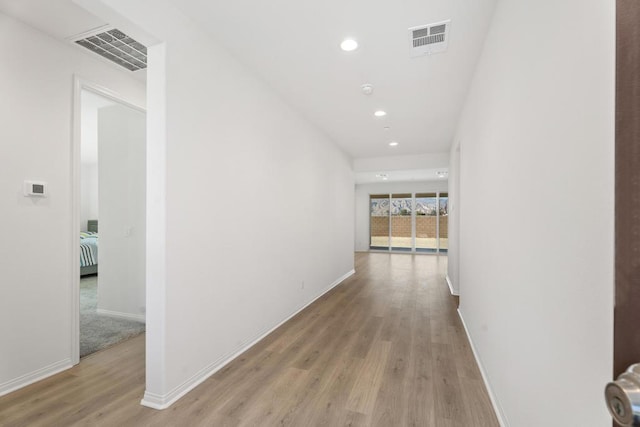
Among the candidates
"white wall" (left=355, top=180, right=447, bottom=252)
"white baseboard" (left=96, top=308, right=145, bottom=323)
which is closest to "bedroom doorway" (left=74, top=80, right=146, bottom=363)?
"white baseboard" (left=96, top=308, right=145, bottom=323)

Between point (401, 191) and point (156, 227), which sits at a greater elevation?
point (401, 191)

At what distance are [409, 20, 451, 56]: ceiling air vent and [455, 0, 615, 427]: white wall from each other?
15.3 inches

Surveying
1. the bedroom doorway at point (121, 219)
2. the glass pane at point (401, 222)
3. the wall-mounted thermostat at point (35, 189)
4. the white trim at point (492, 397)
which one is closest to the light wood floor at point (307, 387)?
the white trim at point (492, 397)

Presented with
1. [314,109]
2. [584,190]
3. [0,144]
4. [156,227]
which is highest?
[314,109]

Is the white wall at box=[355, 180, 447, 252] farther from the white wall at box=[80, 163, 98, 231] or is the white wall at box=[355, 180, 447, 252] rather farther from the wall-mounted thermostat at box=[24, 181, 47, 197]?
the wall-mounted thermostat at box=[24, 181, 47, 197]

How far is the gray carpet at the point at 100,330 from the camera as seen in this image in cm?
295

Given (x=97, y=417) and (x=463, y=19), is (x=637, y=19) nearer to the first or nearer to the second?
(x=463, y=19)

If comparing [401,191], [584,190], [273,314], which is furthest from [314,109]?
[401,191]

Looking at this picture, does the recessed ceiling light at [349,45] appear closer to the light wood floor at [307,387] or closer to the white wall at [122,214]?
the white wall at [122,214]

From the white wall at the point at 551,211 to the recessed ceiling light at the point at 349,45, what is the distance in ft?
3.41

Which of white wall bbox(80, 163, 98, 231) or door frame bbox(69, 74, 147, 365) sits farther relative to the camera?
white wall bbox(80, 163, 98, 231)

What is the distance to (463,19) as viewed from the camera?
7.34ft

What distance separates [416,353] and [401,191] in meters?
9.03

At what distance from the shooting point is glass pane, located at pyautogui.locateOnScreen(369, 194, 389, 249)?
11.6 m
